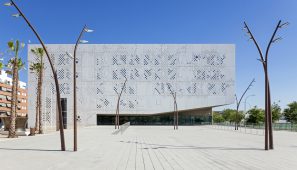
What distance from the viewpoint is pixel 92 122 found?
272 feet

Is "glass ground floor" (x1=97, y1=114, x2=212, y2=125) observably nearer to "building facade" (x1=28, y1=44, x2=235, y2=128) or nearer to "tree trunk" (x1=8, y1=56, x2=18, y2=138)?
"building facade" (x1=28, y1=44, x2=235, y2=128)

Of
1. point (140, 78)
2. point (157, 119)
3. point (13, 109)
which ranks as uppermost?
point (140, 78)

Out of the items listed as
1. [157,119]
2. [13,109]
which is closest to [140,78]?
[157,119]

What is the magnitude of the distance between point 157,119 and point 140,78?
12841 mm

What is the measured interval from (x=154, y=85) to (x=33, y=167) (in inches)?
2751

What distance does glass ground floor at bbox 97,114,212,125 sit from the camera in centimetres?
8700

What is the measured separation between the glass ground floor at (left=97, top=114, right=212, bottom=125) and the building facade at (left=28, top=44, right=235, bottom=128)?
4.87m

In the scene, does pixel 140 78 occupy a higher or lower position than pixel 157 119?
higher

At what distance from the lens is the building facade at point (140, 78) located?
267ft

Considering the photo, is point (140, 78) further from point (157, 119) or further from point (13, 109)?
point (13, 109)

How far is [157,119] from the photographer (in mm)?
88562

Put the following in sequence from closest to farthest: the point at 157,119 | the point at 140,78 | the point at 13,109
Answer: the point at 13,109 → the point at 140,78 → the point at 157,119

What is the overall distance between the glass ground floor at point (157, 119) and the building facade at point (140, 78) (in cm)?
487

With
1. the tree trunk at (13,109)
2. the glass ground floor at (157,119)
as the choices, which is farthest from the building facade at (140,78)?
the tree trunk at (13,109)
